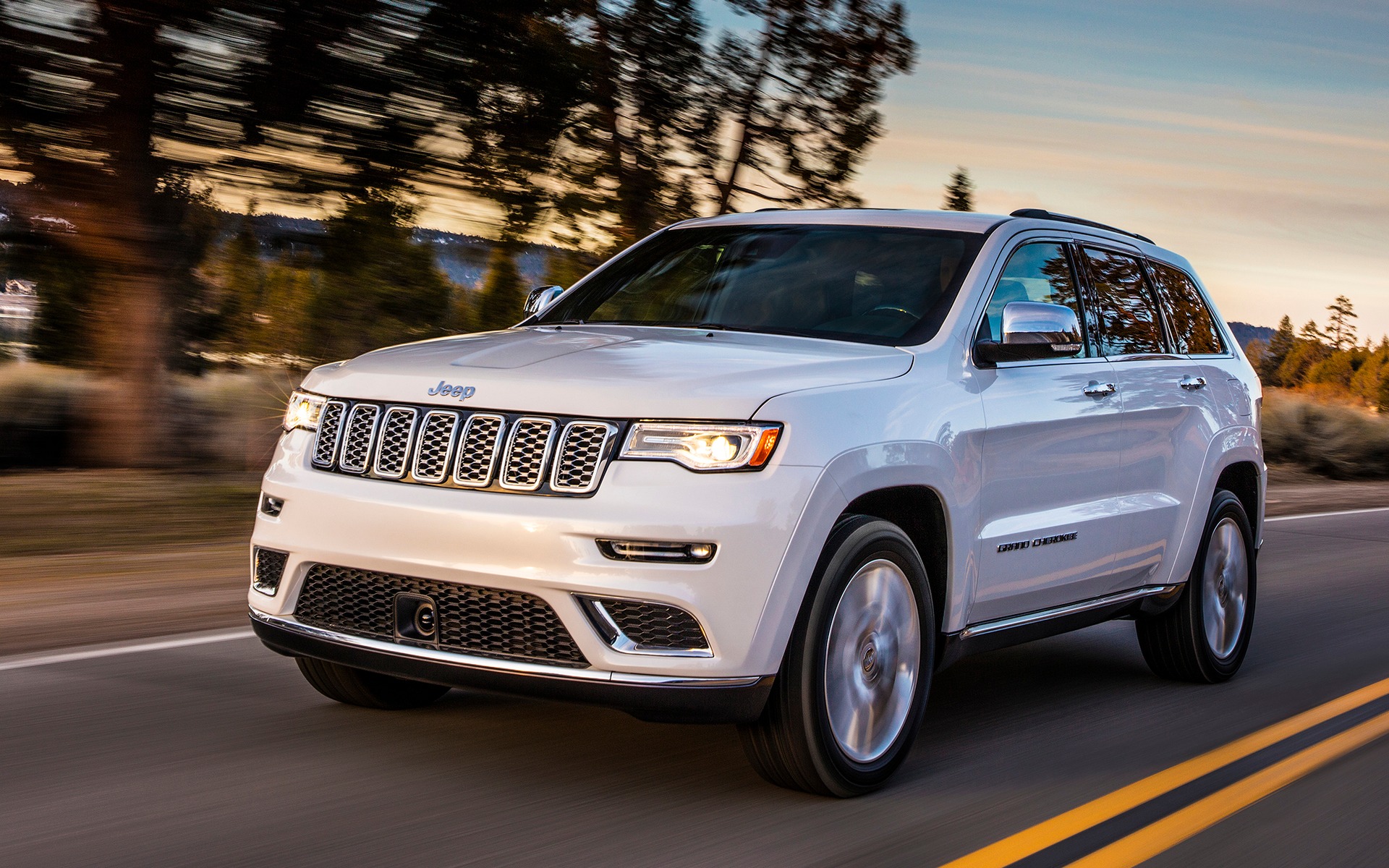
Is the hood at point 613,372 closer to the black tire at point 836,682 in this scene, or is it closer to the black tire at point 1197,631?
the black tire at point 836,682

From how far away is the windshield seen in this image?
18.1ft

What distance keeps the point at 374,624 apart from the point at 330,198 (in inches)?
338

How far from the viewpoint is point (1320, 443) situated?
25.2 meters

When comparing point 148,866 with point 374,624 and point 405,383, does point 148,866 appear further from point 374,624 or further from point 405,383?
point 405,383

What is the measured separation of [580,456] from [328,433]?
39.5 inches

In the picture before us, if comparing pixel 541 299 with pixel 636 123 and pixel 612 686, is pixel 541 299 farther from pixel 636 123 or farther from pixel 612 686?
pixel 636 123

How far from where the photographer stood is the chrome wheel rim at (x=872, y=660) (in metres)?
4.66

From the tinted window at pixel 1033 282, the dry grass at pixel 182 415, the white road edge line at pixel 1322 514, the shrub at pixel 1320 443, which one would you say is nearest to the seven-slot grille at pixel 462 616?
the tinted window at pixel 1033 282

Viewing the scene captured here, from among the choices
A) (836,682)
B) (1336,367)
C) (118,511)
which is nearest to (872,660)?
(836,682)

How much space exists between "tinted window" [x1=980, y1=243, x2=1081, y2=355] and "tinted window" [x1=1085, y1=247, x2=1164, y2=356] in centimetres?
23

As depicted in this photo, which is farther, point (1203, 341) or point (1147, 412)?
point (1203, 341)

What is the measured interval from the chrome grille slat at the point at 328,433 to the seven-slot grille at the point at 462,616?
353mm

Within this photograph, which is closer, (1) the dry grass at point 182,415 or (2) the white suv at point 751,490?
(2) the white suv at point 751,490

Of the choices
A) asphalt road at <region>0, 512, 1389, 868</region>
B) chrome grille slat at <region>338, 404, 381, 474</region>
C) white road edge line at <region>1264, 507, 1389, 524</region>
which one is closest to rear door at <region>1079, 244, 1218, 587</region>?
asphalt road at <region>0, 512, 1389, 868</region>
